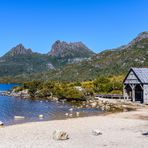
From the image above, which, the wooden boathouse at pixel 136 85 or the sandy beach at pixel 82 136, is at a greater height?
the wooden boathouse at pixel 136 85

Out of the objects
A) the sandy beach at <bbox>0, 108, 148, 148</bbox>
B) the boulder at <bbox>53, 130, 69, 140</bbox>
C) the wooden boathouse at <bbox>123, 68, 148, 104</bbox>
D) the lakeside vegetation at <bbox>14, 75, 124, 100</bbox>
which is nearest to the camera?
the sandy beach at <bbox>0, 108, 148, 148</bbox>

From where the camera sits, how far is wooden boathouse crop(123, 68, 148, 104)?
70.4m

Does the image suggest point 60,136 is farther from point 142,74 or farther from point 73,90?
point 73,90

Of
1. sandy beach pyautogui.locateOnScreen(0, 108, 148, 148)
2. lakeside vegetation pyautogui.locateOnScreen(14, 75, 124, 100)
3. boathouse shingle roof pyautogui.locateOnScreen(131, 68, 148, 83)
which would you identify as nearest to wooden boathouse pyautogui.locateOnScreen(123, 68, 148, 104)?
boathouse shingle roof pyautogui.locateOnScreen(131, 68, 148, 83)

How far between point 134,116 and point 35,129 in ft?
60.1

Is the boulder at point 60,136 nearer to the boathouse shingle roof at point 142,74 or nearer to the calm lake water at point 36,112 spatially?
the calm lake water at point 36,112

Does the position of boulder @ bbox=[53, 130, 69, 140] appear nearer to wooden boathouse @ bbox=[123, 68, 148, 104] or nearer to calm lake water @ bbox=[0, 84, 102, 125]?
calm lake water @ bbox=[0, 84, 102, 125]

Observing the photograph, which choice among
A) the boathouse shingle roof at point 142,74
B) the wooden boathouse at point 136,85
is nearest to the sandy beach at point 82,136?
the wooden boathouse at point 136,85

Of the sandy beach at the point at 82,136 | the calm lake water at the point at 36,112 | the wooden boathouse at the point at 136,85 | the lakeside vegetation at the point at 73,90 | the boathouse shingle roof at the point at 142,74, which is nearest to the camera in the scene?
the sandy beach at the point at 82,136

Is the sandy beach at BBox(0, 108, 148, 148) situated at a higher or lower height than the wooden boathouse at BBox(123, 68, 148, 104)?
lower

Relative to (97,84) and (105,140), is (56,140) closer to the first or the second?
(105,140)

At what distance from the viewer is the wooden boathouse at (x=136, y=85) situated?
70.4 metres

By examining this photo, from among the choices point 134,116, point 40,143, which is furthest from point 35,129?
point 134,116

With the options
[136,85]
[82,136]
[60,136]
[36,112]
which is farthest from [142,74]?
[60,136]
